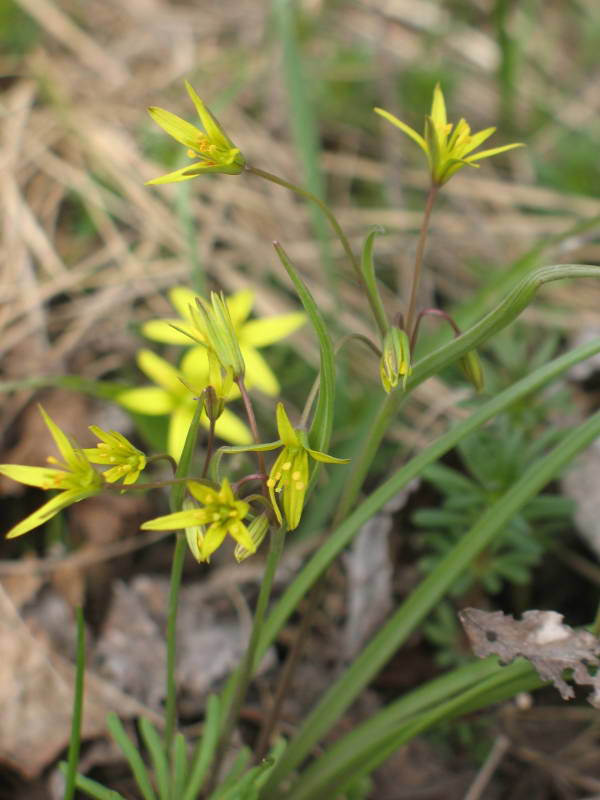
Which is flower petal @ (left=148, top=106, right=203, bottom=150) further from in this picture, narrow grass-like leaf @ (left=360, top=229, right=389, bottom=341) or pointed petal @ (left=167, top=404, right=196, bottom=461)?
pointed petal @ (left=167, top=404, right=196, bottom=461)

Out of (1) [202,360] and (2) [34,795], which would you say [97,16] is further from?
(2) [34,795]

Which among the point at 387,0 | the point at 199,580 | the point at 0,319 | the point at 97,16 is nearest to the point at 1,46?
the point at 97,16

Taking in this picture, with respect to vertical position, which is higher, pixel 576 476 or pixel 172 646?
pixel 172 646

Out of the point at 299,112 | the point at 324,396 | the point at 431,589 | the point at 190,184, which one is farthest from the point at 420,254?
the point at 190,184

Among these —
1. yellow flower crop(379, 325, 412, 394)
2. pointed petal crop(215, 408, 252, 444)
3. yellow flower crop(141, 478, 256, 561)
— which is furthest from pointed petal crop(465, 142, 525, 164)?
pointed petal crop(215, 408, 252, 444)

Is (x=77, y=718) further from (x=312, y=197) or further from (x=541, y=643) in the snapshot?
(x=312, y=197)

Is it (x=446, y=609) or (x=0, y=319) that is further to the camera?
(x=0, y=319)

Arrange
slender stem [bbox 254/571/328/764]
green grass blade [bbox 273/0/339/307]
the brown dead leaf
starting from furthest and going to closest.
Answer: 1. green grass blade [bbox 273/0/339/307]
2. the brown dead leaf
3. slender stem [bbox 254/571/328/764]
